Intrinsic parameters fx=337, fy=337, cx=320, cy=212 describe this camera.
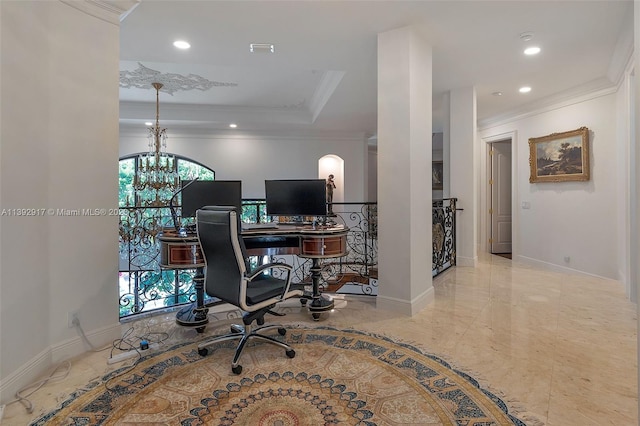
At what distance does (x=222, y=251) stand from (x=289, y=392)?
1.09 m

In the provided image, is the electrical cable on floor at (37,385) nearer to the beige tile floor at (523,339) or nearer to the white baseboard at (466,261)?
the beige tile floor at (523,339)

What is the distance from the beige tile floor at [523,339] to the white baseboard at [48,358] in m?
0.11

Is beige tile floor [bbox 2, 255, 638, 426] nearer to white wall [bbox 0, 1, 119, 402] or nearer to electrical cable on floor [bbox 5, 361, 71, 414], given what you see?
electrical cable on floor [bbox 5, 361, 71, 414]

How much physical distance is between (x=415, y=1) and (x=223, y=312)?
367 centimetres

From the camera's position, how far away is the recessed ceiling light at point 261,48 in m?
3.91

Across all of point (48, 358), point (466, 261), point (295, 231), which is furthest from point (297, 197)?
point (466, 261)

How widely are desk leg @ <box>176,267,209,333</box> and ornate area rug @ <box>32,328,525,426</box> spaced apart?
0.40 meters

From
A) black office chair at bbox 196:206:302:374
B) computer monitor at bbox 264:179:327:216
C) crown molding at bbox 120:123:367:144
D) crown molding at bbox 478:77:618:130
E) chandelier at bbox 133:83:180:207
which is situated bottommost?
black office chair at bbox 196:206:302:374

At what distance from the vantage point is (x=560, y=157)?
577cm

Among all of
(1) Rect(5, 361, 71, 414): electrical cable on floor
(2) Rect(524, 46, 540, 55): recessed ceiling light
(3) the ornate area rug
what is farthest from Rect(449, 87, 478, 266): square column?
(1) Rect(5, 361, 71, 414): electrical cable on floor

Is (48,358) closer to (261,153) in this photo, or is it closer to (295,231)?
(295,231)

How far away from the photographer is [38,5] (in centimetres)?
245

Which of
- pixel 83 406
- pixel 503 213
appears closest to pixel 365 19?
pixel 83 406

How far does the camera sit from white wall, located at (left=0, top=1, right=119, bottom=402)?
221 cm
